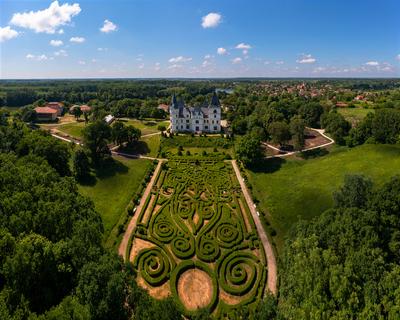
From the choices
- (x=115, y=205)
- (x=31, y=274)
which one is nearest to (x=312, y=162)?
(x=115, y=205)

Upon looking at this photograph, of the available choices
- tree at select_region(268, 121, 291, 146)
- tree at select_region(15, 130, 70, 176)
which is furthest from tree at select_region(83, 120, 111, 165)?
tree at select_region(268, 121, 291, 146)

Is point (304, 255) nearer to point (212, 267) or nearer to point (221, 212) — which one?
point (212, 267)

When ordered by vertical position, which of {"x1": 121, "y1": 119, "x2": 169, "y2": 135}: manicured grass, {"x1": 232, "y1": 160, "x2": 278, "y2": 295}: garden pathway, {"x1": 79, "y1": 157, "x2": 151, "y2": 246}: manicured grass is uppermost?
{"x1": 121, "y1": 119, "x2": 169, "y2": 135}: manicured grass

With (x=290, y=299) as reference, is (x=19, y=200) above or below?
above

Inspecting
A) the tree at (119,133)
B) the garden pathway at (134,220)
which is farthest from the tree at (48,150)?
the tree at (119,133)

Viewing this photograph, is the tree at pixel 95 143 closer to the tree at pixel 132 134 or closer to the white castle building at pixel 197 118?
the tree at pixel 132 134

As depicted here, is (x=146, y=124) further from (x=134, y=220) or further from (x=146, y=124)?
(x=134, y=220)

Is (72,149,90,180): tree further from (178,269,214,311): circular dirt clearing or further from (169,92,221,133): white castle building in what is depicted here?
(169,92,221,133): white castle building
